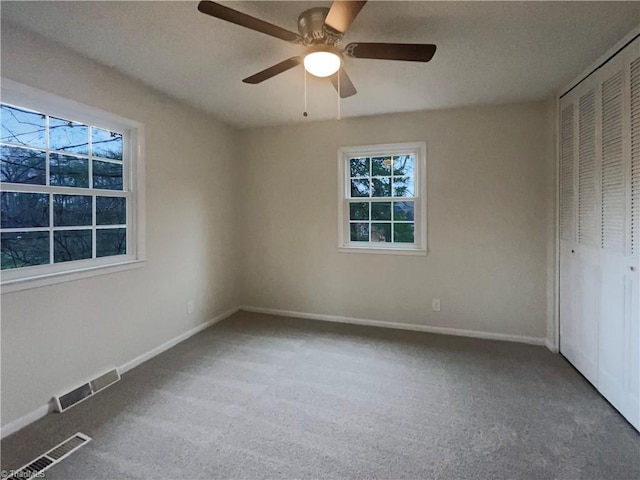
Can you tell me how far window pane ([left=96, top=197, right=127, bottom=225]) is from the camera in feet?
8.63

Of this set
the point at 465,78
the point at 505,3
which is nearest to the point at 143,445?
the point at 505,3

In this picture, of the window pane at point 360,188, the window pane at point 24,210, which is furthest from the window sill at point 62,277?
the window pane at point 360,188

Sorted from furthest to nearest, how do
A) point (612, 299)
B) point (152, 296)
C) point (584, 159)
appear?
point (152, 296)
point (584, 159)
point (612, 299)

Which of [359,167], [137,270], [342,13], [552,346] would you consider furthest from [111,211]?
[552,346]

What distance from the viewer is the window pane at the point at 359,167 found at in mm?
3877

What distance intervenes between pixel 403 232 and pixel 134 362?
290cm

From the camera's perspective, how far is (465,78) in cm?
270

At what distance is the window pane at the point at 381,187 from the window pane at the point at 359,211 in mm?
164

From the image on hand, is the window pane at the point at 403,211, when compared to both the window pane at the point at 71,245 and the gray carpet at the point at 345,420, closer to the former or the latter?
the gray carpet at the point at 345,420

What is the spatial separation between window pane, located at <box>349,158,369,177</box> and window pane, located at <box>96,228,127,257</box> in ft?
7.99

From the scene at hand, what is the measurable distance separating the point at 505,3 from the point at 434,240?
86.8 inches

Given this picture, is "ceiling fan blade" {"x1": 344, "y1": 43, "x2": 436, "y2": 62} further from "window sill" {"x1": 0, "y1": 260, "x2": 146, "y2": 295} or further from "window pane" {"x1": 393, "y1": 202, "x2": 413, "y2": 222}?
"window sill" {"x1": 0, "y1": 260, "x2": 146, "y2": 295}

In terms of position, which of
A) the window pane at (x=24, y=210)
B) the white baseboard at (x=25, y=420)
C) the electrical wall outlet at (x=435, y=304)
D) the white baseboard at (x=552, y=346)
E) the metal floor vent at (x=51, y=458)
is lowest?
the metal floor vent at (x=51, y=458)

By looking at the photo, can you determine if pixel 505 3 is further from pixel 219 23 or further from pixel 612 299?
pixel 612 299
